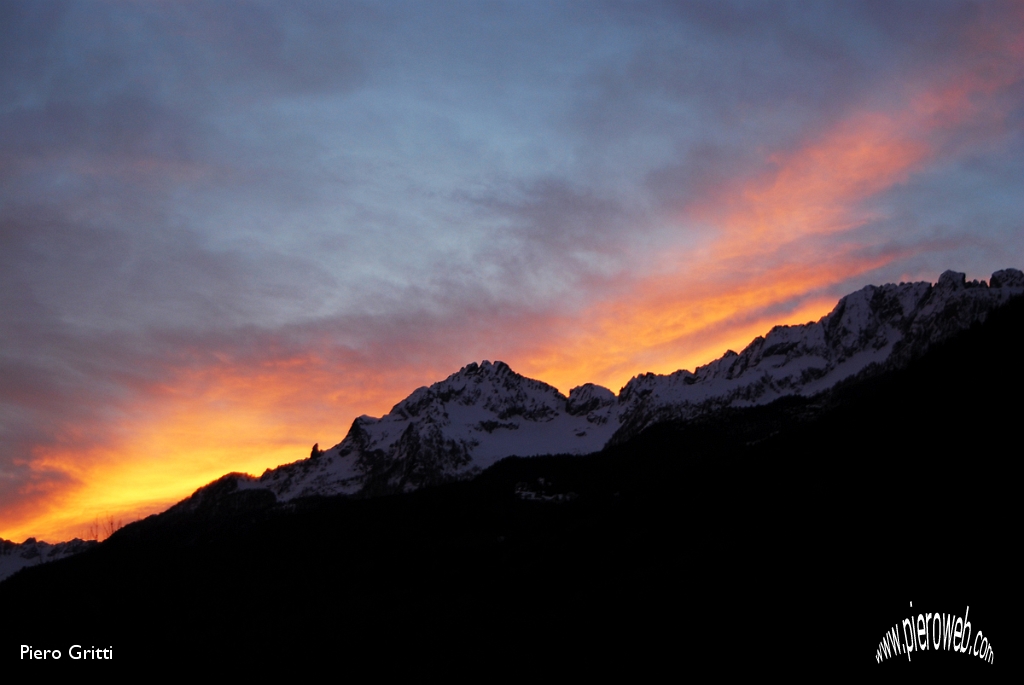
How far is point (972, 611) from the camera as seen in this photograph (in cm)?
9100

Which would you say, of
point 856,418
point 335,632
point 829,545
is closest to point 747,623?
point 829,545

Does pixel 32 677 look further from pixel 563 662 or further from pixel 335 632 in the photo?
pixel 563 662

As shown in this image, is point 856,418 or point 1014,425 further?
point 856,418

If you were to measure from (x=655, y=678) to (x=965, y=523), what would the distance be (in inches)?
1901

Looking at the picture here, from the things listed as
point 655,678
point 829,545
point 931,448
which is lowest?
point 655,678

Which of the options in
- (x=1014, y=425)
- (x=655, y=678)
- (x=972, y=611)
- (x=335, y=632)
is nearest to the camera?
(x=972, y=611)

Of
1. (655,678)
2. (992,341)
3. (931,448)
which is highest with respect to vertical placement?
(992,341)

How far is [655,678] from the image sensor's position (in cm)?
11412

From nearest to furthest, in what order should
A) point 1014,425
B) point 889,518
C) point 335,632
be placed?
1. point 889,518
2. point 1014,425
3. point 335,632

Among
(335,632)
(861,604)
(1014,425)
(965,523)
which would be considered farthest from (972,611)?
(335,632)

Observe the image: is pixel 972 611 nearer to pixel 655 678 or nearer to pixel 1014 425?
pixel 655 678

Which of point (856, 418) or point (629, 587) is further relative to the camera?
point (856, 418)

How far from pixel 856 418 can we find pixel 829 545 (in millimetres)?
70187

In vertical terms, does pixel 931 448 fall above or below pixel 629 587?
above
